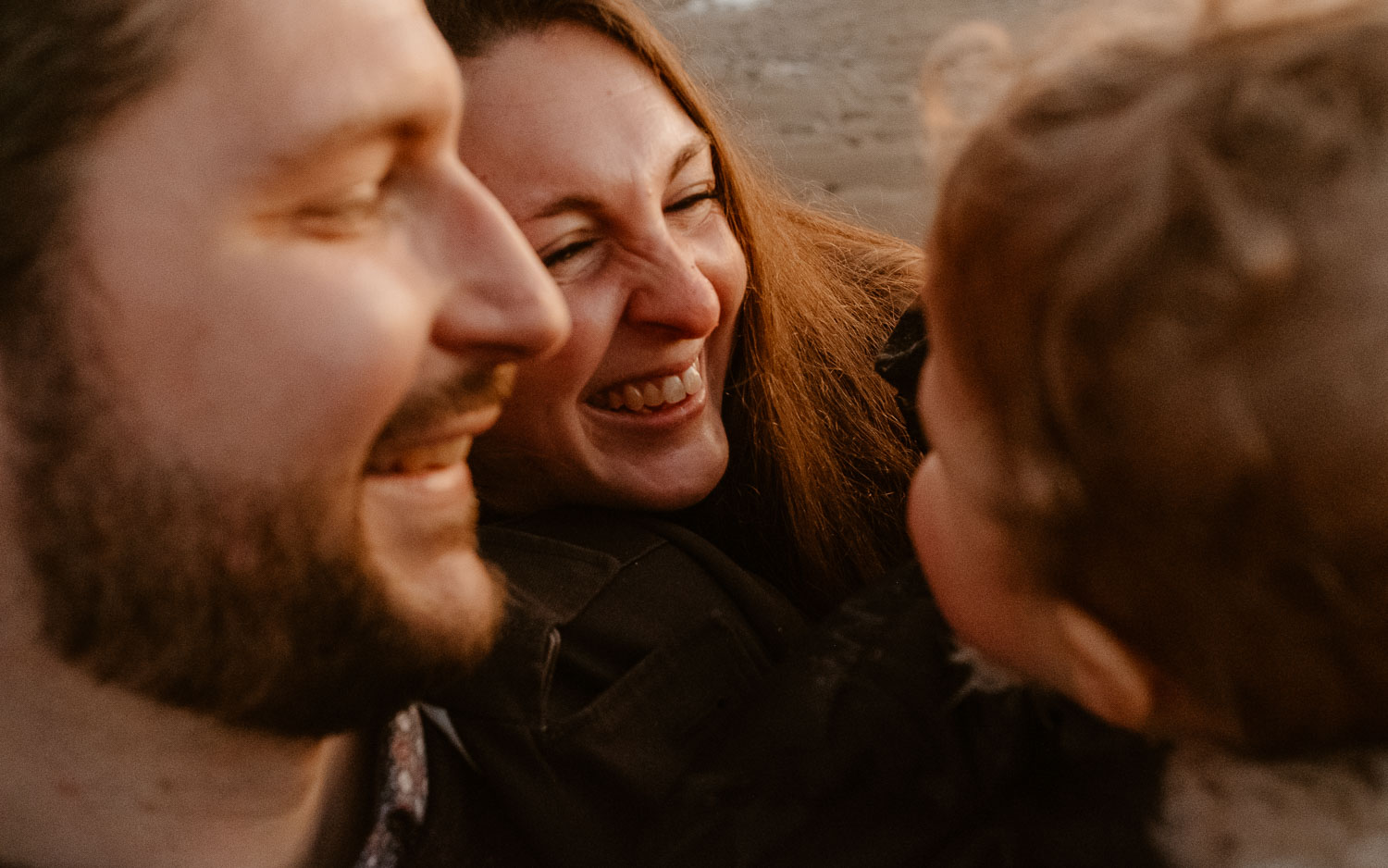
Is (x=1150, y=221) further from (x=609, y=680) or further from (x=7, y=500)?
(x=7, y=500)

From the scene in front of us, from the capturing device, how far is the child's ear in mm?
1283

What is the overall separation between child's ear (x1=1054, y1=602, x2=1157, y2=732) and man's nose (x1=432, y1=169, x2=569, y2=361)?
2.48ft

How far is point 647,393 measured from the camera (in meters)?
2.30

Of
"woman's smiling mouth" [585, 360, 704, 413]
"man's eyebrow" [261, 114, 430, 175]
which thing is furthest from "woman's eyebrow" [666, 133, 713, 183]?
"man's eyebrow" [261, 114, 430, 175]

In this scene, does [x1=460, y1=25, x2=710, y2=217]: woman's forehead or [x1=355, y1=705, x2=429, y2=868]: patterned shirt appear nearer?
[x1=355, y1=705, x2=429, y2=868]: patterned shirt

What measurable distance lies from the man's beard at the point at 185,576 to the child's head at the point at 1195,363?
774mm

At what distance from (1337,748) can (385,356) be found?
1.15 m

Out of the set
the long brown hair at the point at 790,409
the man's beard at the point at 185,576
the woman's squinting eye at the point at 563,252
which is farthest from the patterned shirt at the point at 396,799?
the long brown hair at the point at 790,409

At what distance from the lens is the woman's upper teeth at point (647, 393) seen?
7.51 ft

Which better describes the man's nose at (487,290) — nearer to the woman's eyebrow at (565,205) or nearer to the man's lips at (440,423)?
the man's lips at (440,423)

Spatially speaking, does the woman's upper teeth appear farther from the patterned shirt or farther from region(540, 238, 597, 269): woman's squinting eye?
the patterned shirt

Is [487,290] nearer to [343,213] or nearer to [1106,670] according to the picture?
[343,213]

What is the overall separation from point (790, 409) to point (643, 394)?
0.36 metres

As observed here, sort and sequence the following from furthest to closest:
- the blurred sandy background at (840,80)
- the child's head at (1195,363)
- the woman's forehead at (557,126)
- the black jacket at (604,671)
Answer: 1. the blurred sandy background at (840,80)
2. the woman's forehead at (557,126)
3. the black jacket at (604,671)
4. the child's head at (1195,363)
